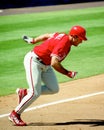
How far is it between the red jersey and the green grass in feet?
8.15

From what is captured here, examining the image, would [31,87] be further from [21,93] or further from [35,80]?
[21,93]

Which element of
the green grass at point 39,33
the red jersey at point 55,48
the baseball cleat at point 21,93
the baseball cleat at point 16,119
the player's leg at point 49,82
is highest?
the red jersey at point 55,48

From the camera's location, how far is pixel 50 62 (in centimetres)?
657

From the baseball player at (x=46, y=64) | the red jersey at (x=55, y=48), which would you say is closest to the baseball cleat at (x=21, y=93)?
the baseball player at (x=46, y=64)

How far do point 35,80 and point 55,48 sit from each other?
0.74 metres

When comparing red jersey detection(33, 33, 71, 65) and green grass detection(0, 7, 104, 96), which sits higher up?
red jersey detection(33, 33, 71, 65)

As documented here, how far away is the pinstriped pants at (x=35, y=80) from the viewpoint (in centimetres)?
649

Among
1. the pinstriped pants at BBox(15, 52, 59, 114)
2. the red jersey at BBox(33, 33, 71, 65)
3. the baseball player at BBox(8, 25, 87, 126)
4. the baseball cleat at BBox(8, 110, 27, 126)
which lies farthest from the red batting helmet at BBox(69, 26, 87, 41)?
the baseball cleat at BBox(8, 110, 27, 126)

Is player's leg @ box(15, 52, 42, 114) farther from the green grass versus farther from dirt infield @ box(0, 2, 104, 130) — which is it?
the green grass

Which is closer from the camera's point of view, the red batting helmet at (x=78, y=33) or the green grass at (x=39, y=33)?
the red batting helmet at (x=78, y=33)

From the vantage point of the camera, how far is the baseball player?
20.4ft

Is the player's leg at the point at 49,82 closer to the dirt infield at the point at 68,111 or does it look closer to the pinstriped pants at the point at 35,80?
the pinstriped pants at the point at 35,80

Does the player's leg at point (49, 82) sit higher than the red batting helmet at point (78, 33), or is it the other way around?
the red batting helmet at point (78, 33)

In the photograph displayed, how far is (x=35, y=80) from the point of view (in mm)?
6480
